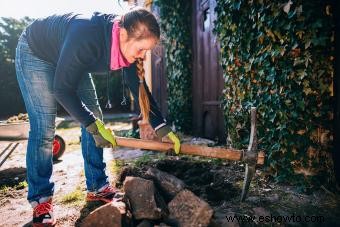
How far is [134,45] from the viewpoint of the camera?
A: 2055 mm

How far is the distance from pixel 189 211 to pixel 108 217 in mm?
531

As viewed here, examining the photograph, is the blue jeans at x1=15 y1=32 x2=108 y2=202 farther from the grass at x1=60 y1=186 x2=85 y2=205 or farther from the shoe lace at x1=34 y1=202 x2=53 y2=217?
the grass at x1=60 y1=186 x2=85 y2=205

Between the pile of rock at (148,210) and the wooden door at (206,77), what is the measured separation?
254cm

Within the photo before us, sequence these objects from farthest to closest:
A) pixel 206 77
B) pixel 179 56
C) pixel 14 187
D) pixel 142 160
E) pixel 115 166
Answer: pixel 179 56
pixel 206 77
pixel 142 160
pixel 115 166
pixel 14 187

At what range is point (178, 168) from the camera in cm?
346

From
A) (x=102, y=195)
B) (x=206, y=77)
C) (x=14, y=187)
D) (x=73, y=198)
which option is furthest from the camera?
(x=206, y=77)

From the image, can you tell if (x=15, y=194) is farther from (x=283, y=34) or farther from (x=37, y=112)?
(x=283, y=34)

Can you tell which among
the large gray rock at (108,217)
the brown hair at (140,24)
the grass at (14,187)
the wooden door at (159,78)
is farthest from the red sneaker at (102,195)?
the wooden door at (159,78)

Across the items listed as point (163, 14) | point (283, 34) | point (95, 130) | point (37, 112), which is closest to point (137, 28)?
point (95, 130)

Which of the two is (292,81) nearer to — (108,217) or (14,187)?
(108,217)

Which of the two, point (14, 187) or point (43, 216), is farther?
point (14, 187)

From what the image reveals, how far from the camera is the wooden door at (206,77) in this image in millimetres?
4734

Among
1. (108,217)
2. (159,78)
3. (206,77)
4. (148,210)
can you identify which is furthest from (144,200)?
(159,78)

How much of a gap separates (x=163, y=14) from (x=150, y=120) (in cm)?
444
